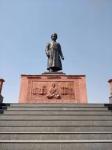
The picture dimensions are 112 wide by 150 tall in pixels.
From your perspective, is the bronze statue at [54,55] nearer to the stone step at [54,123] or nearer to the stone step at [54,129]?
the stone step at [54,123]

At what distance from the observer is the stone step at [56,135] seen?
7973mm

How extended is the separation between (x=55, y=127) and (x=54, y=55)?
25.1ft

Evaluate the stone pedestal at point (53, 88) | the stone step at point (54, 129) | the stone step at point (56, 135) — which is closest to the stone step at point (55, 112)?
the stone step at point (54, 129)

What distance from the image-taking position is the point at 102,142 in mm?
7711

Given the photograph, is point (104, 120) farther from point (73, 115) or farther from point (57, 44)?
point (57, 44)

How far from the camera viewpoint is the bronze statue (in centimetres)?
1521

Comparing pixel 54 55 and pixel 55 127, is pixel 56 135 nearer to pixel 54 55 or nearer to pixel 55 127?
pixel 55 127

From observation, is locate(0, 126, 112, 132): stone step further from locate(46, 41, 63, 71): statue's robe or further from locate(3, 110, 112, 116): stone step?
locate(46, 41, 63, 71): statue's robe

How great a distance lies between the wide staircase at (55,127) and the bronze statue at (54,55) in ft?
15.8

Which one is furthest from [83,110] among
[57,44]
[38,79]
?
[57,44]

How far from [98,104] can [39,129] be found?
12.5 feet

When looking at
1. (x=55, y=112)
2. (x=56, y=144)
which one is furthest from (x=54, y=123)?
(x=56, y=144)

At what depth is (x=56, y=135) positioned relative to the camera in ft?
26.6

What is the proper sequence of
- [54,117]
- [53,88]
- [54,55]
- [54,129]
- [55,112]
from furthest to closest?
[54,55] → [53,88] → [55,112] → [54,117] → [54,129]
